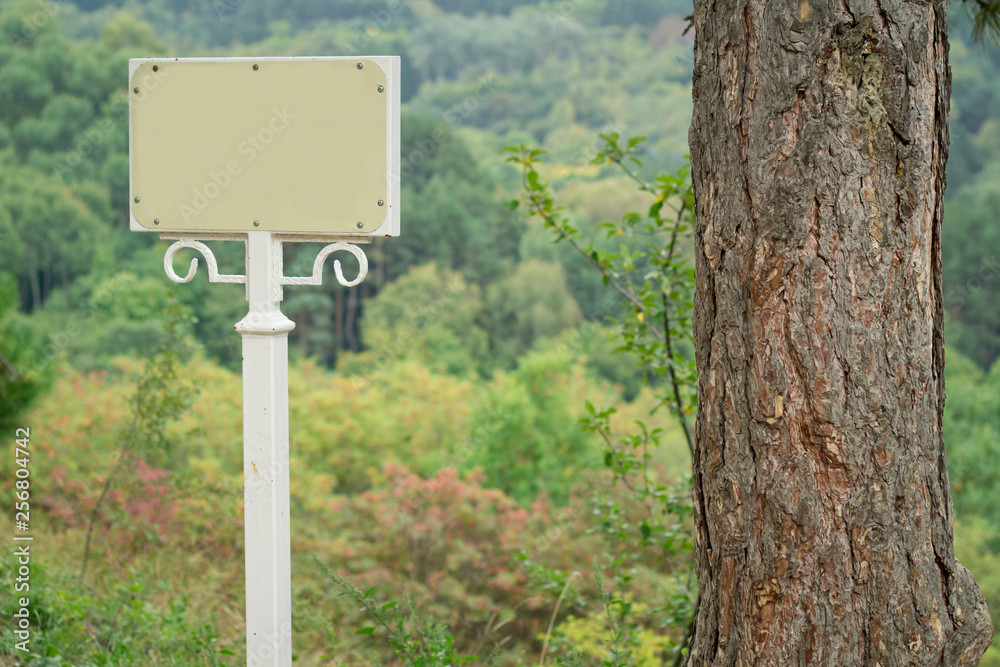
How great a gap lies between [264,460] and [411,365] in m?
7.80

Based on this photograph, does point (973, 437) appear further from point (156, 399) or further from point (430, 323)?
point (156, 399)

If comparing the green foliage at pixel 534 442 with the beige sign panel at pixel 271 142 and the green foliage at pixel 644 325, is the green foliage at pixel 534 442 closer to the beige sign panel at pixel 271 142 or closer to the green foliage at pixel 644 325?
the green foliage at pixel 644 325

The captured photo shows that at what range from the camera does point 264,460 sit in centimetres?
146

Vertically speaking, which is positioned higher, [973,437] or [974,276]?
[974,276]

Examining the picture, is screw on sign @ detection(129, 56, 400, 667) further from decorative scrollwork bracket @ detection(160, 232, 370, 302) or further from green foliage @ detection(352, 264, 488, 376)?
green foliage @ detection(352, 264, 488, 376)

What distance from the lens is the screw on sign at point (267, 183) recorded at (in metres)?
1.42

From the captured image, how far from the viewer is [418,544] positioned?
502cm

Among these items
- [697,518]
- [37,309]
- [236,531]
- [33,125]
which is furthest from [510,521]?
[33,125]

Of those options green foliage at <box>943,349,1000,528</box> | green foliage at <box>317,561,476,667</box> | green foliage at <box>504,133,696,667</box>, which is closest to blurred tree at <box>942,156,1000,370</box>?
green foliage at <box>943,349,1000,528</box>

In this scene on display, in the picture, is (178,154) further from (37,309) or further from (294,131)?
(37,309)

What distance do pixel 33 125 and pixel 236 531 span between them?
9.56 m

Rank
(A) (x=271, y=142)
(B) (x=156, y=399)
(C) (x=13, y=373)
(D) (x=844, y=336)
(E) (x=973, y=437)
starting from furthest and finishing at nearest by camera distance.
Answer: (E) (x=973, y=437) < (B) (x=156, y=399) < (C) (x=13, y=373) < (A) (x=271, y=142) < (D) (x=844, y=336)

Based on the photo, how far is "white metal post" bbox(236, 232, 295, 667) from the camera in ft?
4.80

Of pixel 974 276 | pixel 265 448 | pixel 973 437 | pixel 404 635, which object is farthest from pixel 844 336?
pixel 974 276
